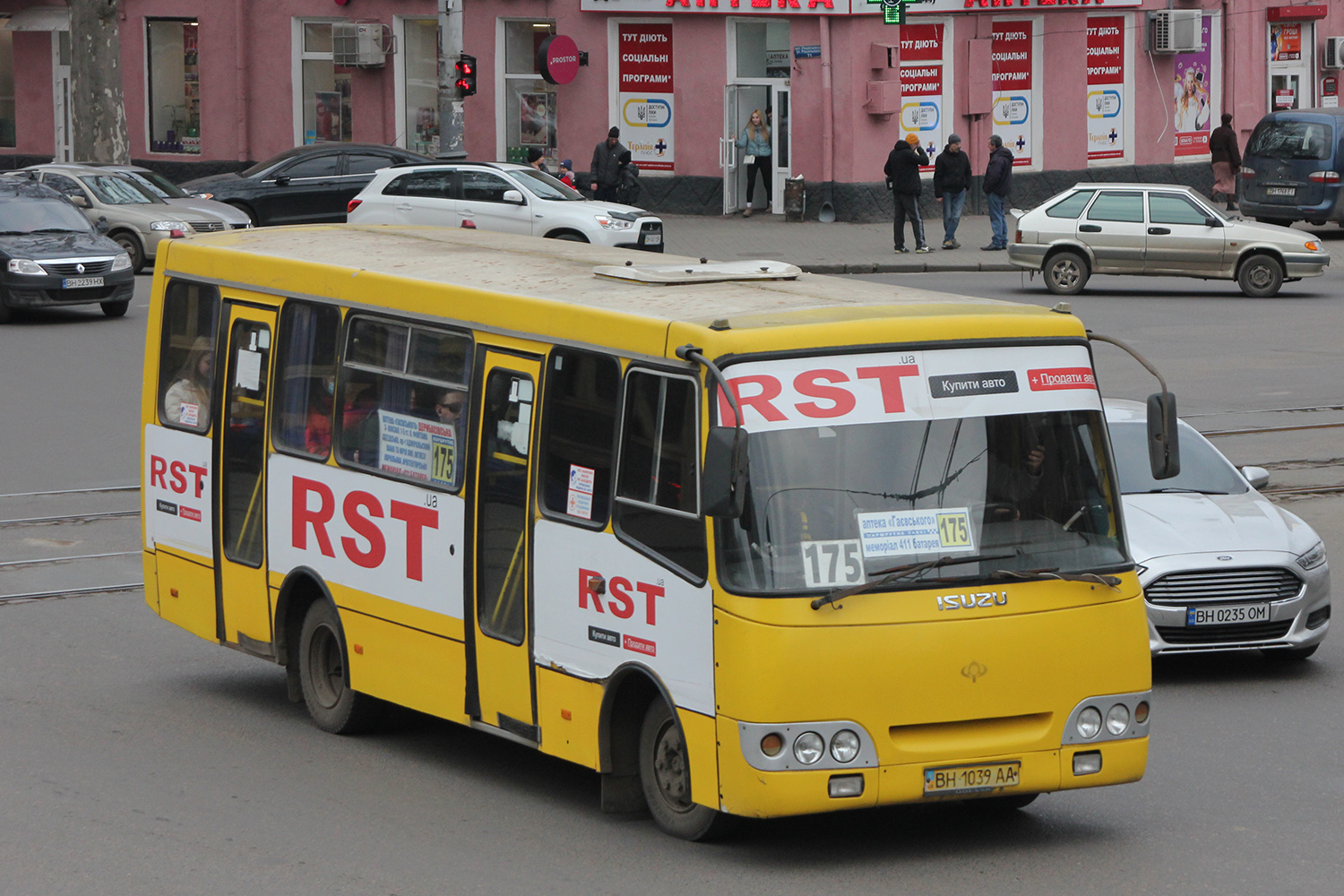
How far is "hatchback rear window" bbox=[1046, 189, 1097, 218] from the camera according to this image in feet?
84.7

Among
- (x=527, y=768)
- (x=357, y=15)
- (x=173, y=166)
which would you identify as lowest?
(x=527, y=768)

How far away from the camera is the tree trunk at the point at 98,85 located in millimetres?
34688

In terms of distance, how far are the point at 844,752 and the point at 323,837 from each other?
2014mm

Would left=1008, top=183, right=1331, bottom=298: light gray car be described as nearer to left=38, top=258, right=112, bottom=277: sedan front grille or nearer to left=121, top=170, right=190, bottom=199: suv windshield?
left=38, top=258, right=112, bottom=277: sedan front grille

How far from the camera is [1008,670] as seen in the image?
662 cm

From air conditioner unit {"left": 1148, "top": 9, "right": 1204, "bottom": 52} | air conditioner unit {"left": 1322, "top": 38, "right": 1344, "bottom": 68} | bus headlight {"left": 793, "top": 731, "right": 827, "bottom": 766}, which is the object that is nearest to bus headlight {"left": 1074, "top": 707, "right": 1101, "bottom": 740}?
bus headlight {"left": 793, "top": 731, "right": 827, "bottom": 766}

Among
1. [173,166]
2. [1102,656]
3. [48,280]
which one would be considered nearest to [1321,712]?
[1102,656]

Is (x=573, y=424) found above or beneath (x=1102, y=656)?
above

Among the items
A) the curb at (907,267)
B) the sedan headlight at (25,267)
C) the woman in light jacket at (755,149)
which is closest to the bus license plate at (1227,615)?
the sedan headlight at (25,267)

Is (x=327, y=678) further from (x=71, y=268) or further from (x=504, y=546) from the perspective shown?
(x=71, y=268)

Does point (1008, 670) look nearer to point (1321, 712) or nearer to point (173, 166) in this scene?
point (1321, 712)

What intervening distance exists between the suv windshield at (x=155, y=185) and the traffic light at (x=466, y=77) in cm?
453

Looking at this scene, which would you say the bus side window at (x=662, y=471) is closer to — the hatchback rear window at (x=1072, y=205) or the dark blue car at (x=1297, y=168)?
the hatchback rear window at (x=1072, y=205)

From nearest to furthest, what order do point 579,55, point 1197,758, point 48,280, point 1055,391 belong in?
point 1055,391 < point 1197,758 < point 48,280 < point 579,55
